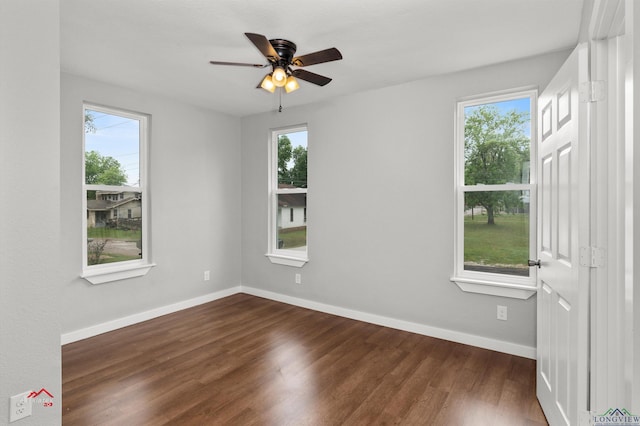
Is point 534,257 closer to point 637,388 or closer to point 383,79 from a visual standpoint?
point 383,79

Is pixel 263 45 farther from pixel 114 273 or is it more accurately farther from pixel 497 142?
pixel 114 273

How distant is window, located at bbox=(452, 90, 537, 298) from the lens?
3082 mm

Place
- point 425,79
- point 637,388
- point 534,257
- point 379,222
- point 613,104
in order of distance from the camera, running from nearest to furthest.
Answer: point 637,388
point 613,104
point 534,257
point 425,79
point 379,222

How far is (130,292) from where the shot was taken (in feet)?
12.6

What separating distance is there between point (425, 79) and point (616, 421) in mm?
3092

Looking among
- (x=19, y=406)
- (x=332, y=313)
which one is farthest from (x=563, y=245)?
(x=19, y=406)

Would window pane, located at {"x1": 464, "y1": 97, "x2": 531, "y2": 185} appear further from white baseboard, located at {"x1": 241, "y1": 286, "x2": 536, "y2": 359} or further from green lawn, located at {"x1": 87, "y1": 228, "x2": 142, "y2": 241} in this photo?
green lawn, located at {"x1": 87, "y1": 228, "x2": 142, "y2": 241}

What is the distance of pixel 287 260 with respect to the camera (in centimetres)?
461

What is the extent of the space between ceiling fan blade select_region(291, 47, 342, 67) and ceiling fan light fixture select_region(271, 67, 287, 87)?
122mm

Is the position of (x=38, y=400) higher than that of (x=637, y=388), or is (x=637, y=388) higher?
(x=637, y=388)

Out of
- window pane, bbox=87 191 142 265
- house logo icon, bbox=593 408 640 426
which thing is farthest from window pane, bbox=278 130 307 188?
house logo icon, bbox=593 408 640 426

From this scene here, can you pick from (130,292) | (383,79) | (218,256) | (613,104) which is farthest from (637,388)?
(218,256)

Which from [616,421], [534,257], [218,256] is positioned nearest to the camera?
[616,421]

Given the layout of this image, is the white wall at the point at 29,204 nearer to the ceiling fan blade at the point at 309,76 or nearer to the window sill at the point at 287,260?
the ceiling fan blade at the point at 309,76
